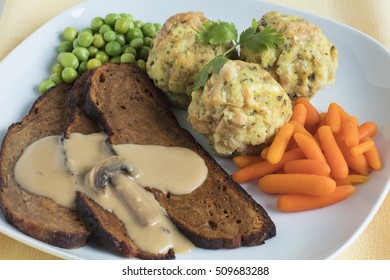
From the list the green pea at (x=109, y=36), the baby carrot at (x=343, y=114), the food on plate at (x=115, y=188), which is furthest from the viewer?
the green pea at (x=109, y=36)

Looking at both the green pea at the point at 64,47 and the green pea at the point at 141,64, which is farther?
the green pea at the point at 64,47

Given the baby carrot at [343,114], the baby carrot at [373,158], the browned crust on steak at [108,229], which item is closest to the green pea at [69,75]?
the browned crust on steak at [108,229]

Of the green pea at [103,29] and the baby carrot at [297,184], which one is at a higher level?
the green pea at [103,29]

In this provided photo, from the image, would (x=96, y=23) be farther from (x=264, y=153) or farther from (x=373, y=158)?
(x=373, y=158)

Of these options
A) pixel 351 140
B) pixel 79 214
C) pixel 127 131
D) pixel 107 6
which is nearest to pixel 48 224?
pixel 79 214

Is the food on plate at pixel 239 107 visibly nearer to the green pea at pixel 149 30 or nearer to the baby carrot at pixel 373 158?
the baby carrot at pixel 373 158

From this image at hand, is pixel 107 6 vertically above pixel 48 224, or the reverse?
pixel 107 6

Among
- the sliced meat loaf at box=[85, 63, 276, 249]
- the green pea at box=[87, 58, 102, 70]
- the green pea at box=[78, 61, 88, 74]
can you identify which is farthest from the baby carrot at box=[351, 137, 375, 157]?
the green pea at box=[78, 61, 88, 74]

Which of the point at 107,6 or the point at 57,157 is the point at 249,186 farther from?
the point at 107,6
